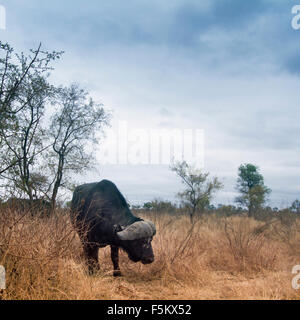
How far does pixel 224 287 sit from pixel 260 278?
132cm

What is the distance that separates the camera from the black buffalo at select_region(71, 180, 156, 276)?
6250mm

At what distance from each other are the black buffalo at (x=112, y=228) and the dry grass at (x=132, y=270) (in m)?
0.31

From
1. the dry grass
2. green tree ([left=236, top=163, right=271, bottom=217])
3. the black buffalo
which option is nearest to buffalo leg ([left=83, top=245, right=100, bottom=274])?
the black buffalo

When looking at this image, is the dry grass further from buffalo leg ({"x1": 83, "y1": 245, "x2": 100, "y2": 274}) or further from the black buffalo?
the black buffalo

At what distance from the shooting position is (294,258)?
927 cm

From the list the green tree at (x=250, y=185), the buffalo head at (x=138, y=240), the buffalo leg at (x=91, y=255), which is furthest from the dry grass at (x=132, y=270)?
the green tree at (x=250, y=185)

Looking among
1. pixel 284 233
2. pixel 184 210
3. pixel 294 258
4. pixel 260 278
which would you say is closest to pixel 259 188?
pixel 184 210

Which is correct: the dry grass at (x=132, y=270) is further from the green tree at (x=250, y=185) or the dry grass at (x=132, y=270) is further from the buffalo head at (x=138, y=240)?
the green tree at (x=250, y=185)

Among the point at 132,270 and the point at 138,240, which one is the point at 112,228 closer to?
the point at 138,240

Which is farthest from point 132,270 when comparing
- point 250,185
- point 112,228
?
point 250,185

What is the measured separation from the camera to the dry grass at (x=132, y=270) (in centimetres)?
440
